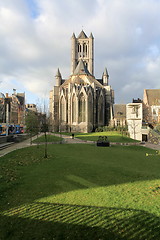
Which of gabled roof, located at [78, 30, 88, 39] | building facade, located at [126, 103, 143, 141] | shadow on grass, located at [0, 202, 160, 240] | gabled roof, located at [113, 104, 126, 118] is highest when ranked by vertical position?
gabled roof, located at [78, 30, 88, 39]

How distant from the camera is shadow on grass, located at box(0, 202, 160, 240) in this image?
150 inches

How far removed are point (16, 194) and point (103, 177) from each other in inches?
176

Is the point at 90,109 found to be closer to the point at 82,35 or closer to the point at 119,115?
the point at 119,115

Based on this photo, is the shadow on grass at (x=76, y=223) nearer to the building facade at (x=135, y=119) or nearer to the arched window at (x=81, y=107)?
the building facade at (x=135, y=119)

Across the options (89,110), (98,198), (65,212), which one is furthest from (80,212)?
(89,110)

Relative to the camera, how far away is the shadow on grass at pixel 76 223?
12.5 feet

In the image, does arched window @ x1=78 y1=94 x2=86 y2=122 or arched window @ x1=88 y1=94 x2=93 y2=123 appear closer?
arched window @ x1=78 y1=94 x2=86 y2=122

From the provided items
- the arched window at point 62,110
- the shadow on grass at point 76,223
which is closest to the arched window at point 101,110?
the arched window at point 62,110

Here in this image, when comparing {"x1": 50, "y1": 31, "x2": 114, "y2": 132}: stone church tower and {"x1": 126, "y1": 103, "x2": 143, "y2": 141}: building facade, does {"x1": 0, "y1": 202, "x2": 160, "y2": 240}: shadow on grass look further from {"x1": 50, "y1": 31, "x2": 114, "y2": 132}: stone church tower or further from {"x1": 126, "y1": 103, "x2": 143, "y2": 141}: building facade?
{"x1": 50, "y1": 31, "x2": 114, "y2": 132}: stone church tower

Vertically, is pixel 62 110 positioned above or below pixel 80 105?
below

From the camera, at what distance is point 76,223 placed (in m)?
4.26

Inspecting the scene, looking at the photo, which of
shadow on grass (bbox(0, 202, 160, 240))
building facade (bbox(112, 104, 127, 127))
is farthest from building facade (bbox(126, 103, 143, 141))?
shadow on grass (bbox(0, 202, 160, 240))

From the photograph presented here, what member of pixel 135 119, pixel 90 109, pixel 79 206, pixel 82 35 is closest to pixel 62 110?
pixel 90 109

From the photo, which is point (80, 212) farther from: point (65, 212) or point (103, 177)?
point (103, 177)
